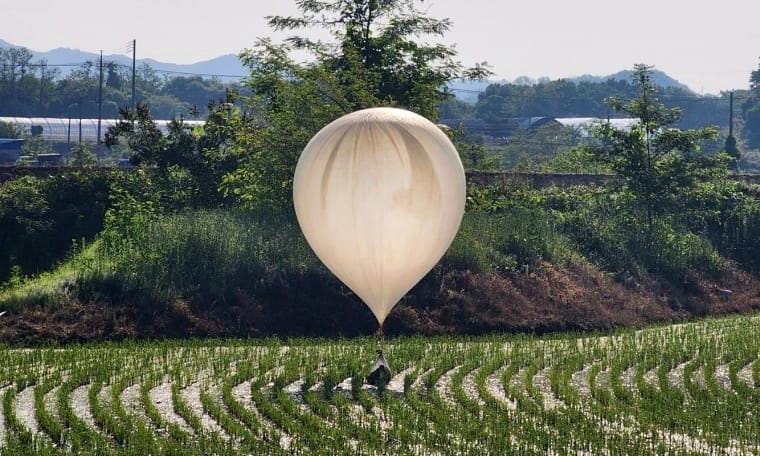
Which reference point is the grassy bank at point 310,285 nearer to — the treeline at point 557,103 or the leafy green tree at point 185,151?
the leafy green tree at point 185,151

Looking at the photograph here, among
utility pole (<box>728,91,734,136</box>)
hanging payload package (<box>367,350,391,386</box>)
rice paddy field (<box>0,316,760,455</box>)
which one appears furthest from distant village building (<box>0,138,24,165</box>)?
hanging payload package (<box>367,350,391,386</box>)

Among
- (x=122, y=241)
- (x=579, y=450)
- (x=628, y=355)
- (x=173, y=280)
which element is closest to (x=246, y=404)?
(x=579, y=450)

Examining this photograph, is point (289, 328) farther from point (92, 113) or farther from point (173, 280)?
point (92, 113)

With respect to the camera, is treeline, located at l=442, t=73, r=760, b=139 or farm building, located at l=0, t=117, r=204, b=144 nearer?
farm building, located at l=0, t=117, r=204, b=144

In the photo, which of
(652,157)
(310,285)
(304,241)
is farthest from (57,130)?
(310,285)

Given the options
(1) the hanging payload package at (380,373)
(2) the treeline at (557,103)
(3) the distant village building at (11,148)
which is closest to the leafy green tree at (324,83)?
(1) the hanging payload package at (380,373)

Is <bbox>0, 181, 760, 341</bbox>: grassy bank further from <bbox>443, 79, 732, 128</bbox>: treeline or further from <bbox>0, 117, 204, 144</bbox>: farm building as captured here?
<bbox>443, 79, 732, 128</bbox>: treeline
